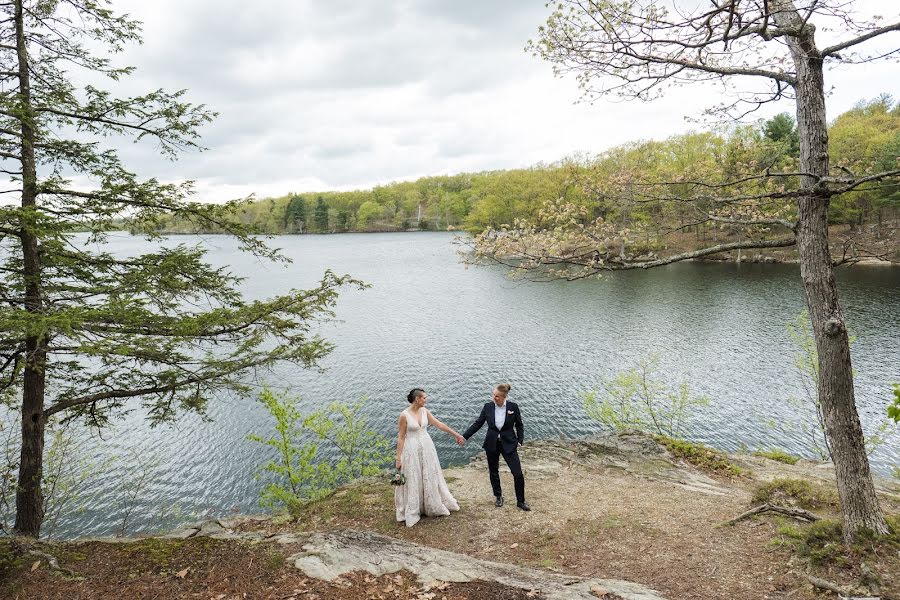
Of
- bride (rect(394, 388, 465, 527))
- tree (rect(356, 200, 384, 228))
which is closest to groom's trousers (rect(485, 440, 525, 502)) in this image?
bride (rect(394, 388, 465, 527))

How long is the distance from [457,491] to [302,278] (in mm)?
46158

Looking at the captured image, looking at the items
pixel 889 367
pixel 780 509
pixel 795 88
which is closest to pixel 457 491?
pixel 780 509

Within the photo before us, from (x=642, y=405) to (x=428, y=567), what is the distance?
16.4 m

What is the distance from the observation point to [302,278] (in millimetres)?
51969

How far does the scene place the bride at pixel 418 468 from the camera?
280 inches

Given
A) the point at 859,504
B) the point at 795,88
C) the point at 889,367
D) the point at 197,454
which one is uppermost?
the point at 795,88

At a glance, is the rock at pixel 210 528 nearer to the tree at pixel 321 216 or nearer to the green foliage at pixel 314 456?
the green foliage at pixel 314 456

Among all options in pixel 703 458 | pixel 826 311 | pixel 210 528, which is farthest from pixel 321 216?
pixel 826 311

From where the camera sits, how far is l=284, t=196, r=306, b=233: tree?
129 meters

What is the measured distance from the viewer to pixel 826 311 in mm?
5461

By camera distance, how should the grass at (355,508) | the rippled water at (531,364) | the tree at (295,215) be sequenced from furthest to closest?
1. the tree at (295,215)
2. the rippled water at (531,364)
3. the grass at (355,508)

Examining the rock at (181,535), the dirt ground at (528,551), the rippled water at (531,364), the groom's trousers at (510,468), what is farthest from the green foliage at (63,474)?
the groom's trousers at (510,468)

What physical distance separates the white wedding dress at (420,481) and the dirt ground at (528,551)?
188mm

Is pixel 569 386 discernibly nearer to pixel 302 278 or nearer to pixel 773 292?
pixel 773 292
